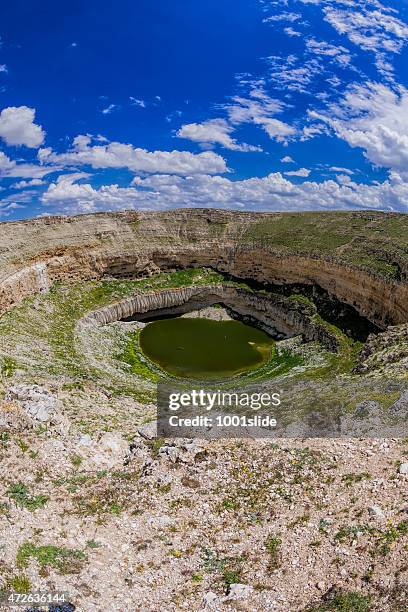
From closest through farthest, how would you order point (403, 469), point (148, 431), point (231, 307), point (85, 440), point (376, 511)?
point (376, 511)
point (403, 469)
point (85, 440)
point (148, 431)
point (231, 307)

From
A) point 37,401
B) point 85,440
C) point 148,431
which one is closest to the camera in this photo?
point 85,440

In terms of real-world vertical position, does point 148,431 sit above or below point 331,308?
below

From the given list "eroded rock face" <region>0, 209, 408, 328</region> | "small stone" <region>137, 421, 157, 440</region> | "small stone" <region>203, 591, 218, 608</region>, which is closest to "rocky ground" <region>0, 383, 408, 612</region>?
"small stone" <region>203, 591, 218, 608</region>

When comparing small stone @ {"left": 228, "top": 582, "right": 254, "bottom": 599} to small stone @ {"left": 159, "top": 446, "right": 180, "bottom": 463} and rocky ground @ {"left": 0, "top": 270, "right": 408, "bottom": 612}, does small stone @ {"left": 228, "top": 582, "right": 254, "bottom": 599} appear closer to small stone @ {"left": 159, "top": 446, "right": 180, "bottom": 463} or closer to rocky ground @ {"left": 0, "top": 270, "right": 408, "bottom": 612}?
rocky ground @ {"left": 0, "top": 270, "right": 408, "bottom": 612}

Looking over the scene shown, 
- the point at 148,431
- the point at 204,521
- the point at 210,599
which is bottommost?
the point at 210,599

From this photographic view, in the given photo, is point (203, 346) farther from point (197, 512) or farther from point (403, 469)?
point (403, 469)

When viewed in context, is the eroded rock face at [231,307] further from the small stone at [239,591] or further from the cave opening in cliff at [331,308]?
the small stone at [239,591]

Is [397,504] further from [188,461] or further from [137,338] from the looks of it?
[137,338]

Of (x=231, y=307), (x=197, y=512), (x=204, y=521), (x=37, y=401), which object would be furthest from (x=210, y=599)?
(x=231, y=307)
